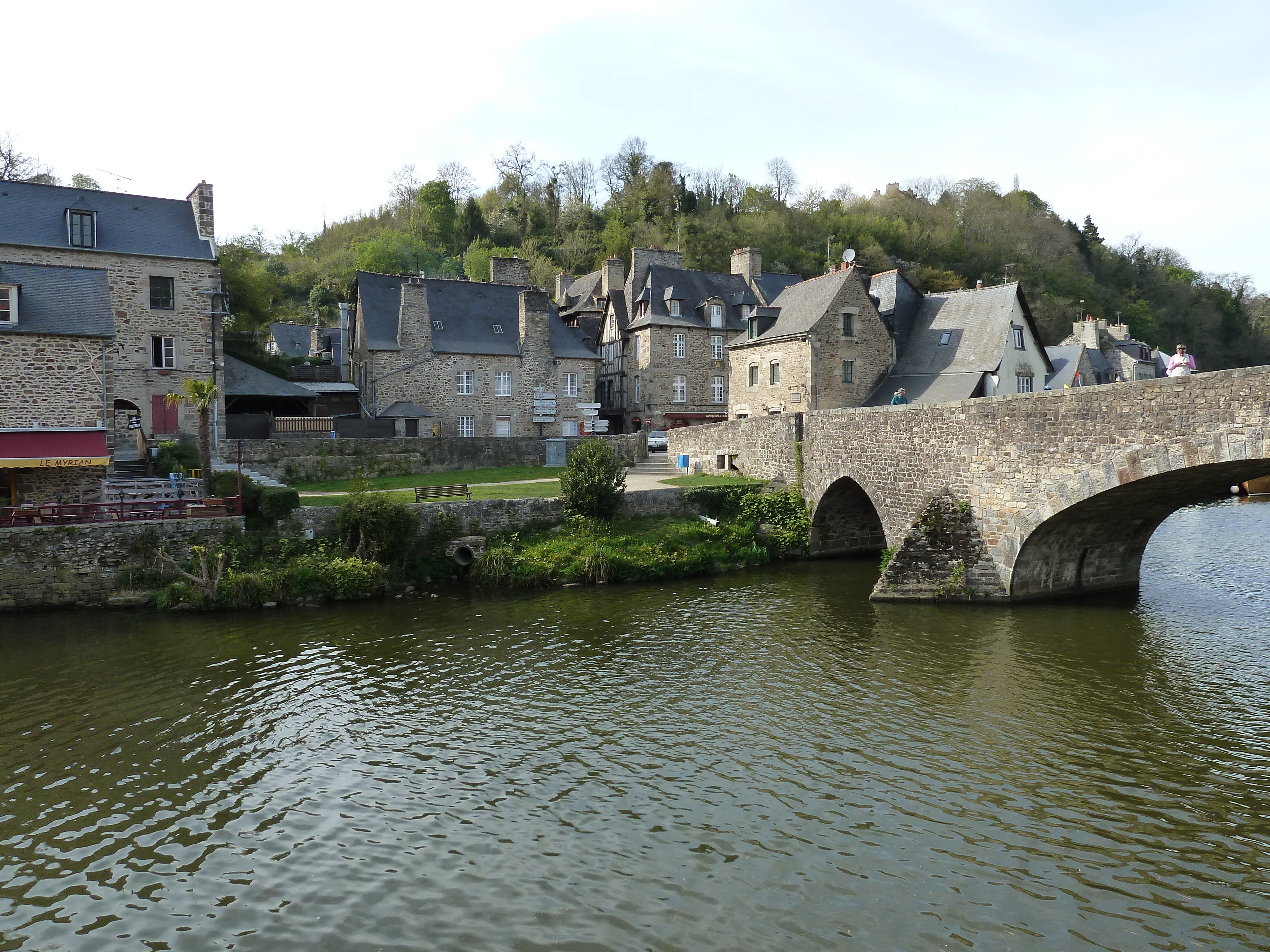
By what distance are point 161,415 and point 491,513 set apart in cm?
1468

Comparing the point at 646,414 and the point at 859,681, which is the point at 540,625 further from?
the point at 646,414

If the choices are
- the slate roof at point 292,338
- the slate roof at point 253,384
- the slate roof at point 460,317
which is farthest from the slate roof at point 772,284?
the slate roof at point 292,338

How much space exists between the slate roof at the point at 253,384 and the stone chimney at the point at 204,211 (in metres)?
4.98

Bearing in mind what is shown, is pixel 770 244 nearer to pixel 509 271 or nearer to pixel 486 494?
pixel 509 271

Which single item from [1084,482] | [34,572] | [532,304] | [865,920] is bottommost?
[865,920]

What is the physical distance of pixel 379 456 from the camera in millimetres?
27359

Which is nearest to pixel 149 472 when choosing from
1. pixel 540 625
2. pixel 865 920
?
pixel 540 625

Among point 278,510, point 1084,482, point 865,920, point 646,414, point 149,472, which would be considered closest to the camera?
point 865,920

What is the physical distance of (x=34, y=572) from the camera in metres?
16.6

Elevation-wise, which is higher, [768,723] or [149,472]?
[149,472]

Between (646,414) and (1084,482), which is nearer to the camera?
(1084,482)

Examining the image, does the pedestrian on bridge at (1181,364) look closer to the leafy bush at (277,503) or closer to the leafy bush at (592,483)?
the leafy bush at (592,483)

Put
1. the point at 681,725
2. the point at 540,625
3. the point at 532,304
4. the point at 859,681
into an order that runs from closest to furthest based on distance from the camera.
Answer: the point at 681,725 < the point at 859,681 < the point at 540,625 < the point at 532,304

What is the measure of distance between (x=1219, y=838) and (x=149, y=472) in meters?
25.8
